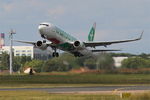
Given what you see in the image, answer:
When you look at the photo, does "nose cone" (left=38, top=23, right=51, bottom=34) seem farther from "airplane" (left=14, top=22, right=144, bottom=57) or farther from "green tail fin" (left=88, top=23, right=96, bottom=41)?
"green tail fin" (left=88, top=23, right=96, bottom=41)

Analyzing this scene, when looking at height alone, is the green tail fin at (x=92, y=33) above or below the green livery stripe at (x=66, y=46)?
above

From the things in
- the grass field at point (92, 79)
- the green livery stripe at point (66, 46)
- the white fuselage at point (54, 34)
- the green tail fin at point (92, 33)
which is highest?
the green tail fin at point (92, 33)

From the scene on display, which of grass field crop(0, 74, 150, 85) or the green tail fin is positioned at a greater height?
the green tail fin

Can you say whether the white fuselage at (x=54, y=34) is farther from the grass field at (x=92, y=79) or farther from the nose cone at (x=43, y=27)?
the grass field at (x=92, y=79)

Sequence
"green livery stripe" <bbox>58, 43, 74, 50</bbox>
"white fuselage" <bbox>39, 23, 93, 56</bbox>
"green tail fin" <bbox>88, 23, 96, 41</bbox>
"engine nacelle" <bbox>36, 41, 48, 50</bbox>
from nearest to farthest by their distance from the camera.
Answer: "white fuselage" <bbox>39, 23, 93, 56</bbox> < "green livery stripe" <bbox>58, 43, 74, 50</bbox> < "engine nacelle" <bbox>36, 41, 48, 50</bbox> < "green tail fin" <bbox>88, 23, 96, 41</bbox>

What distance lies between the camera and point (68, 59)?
81125mm

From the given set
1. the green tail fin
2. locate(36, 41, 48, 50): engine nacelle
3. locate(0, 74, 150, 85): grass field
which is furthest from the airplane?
the green tail fin

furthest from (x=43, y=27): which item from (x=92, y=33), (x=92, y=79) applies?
(x=92, y=33)

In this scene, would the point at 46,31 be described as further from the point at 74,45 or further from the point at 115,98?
the point at 115,98

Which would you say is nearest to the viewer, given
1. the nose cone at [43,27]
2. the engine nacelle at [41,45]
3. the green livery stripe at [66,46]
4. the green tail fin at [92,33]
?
the nose cone at [43,27]

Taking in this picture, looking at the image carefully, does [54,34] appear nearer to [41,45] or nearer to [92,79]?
[41,45]

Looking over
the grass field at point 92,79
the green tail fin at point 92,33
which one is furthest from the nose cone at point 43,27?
the green tail fin at point 92,33

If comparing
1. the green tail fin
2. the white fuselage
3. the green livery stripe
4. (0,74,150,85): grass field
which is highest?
the green tail fin

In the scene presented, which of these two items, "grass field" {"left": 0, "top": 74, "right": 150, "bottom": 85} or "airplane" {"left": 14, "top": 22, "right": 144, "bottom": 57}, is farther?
"grass field" {"left": 0, "top": 74, "right": 150, "bottom": 85}
